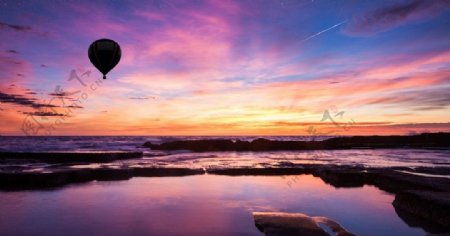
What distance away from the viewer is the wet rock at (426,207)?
10.7m

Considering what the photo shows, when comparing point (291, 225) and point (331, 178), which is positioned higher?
point (331, 178)

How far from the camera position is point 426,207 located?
11.7 metres

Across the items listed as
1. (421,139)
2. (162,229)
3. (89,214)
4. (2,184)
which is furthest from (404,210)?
(421,139)

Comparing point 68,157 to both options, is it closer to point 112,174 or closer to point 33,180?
point 112,174

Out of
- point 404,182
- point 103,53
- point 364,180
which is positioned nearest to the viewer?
point 404,182

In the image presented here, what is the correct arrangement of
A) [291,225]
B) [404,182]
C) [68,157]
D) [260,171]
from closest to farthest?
[291,225] → [404,182] → [260,171] → [68,157]

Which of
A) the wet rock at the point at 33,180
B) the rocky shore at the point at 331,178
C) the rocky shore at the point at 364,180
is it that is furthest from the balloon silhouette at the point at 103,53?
the rocky shore at the point at 331,178

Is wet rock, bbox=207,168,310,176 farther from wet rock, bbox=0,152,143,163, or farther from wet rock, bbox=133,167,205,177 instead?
wet rock, bbox=0,152,143,163

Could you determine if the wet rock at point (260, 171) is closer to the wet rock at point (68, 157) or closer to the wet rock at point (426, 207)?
the wet rock at point (426, 207)

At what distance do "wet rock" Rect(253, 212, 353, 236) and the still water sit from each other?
393 millimetres

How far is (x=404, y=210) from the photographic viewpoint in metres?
13.2

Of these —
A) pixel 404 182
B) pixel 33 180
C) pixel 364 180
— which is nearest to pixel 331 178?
pixel 364 180

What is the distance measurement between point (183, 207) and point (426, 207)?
8.48 meters

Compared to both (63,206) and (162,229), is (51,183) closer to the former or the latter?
(63,206)
